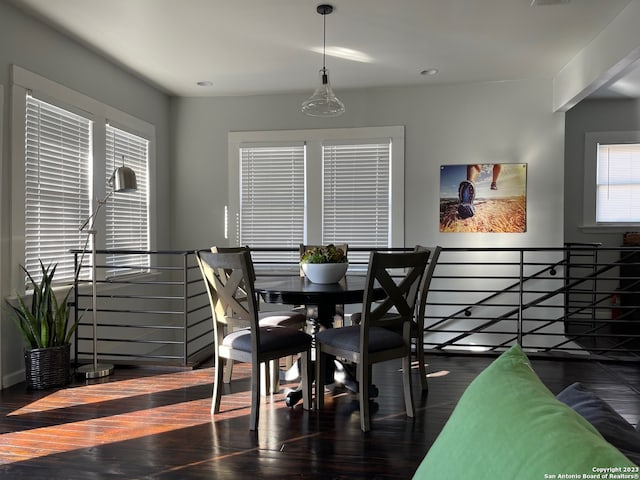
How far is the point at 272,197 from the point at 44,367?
309cm

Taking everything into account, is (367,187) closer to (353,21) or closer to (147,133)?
(353,21)

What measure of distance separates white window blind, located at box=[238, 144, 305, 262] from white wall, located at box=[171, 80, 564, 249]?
28 centimetres

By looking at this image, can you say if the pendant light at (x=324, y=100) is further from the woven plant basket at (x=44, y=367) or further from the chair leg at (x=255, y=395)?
the woven plant basket at (x=44, y=367)

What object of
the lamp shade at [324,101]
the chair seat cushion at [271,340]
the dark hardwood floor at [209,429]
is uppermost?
the lamp shade at [324,101]

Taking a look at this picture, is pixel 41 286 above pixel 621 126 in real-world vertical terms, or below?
below

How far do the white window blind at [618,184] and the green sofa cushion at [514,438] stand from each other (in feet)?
20.1

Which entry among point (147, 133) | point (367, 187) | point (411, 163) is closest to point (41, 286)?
point (147, 133)

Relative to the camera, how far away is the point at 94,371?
11.3 ft

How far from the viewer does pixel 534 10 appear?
3391mm

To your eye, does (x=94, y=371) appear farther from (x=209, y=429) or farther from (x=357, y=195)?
(x=357, y=195)

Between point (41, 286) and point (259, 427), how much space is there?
76.4 inches

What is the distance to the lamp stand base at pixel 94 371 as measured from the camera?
3436mm

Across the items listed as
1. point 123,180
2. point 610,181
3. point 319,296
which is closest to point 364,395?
point 319,296

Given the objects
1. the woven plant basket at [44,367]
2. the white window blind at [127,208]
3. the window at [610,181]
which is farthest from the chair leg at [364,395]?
the window at [610,181]
